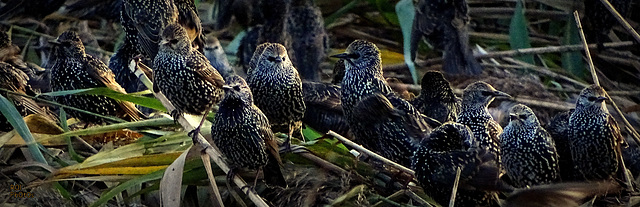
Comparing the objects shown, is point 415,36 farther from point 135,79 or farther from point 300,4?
point 135,79

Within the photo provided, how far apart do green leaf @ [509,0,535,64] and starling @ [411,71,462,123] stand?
1.73m

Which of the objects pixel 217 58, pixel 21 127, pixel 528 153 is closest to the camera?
pixel 528 153

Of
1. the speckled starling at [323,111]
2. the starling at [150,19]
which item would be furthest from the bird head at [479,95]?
the starling at [150,19]

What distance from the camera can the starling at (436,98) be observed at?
19.3 ft

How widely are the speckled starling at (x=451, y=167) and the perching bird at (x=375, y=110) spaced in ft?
1.03

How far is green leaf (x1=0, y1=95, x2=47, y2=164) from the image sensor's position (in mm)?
5477

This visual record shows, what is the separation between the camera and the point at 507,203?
4648 millimetres

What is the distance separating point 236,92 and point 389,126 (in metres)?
0.90

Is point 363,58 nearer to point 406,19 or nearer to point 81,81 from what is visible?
point 81,81

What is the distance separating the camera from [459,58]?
714 cm

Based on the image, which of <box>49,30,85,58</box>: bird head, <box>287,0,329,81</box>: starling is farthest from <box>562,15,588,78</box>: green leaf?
<box>49,30,85,58</box>: bird head

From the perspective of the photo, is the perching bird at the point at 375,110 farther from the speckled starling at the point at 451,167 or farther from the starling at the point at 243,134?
the starling at the point at 243,134

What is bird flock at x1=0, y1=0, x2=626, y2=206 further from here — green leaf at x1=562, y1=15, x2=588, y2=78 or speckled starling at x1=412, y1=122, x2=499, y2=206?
green leaf at x1=562, y1=15, x2=588, y2=78

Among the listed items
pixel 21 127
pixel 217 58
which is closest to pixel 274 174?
pixel 21 127
